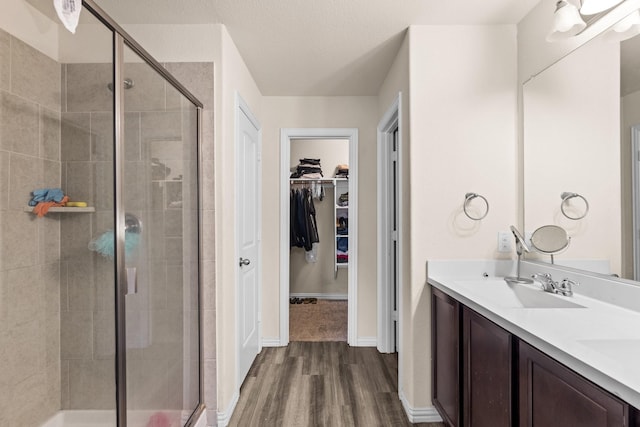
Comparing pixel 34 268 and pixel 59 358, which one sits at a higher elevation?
pixel 34 268

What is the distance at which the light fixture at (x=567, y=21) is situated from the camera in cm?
150

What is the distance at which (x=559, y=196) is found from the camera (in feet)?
5.76

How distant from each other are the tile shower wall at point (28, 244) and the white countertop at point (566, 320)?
1.85 m

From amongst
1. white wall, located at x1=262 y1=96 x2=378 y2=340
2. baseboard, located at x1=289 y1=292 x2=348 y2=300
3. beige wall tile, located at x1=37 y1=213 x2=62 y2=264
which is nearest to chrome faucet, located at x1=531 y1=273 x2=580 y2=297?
white wall, located at x1=262 y1=96 x2=378 y2=340

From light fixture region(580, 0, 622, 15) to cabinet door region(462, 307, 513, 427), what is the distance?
139 cm

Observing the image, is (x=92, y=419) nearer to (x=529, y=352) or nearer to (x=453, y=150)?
(x=529, y=352)

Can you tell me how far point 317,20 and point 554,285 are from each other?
1.90 metres

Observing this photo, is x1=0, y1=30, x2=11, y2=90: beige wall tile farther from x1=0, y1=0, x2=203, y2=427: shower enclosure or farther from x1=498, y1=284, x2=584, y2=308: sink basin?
x1=498, y1=284, x2=584, y2=308: sink basin

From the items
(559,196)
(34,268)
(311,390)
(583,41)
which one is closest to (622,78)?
(583,41)

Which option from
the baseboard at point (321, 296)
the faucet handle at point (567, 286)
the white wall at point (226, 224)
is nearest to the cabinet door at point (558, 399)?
the faucet handle at point (567, 286)

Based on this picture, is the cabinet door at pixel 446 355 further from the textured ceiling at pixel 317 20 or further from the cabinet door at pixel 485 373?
the textured ceiling at pixel 317 20

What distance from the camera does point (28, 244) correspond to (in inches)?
59.2

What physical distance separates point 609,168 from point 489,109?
76cm

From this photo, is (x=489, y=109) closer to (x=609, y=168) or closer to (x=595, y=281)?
(x=609, y=168)
